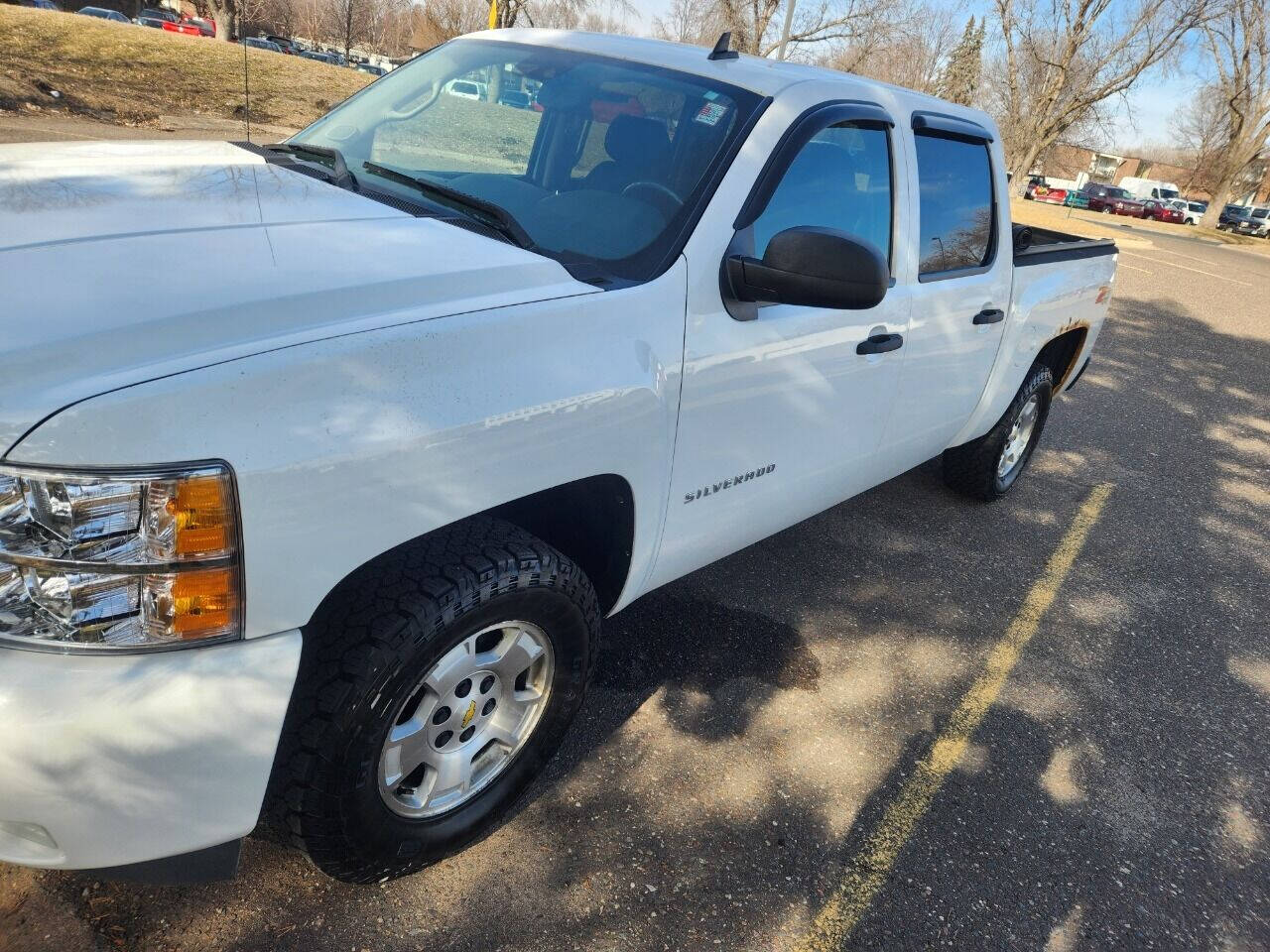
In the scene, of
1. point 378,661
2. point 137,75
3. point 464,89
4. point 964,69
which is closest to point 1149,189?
point 964,69

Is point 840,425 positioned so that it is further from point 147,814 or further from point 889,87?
point 147,814

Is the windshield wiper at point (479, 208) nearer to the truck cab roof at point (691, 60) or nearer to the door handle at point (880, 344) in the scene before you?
the truck cab roof at point (691, 60)

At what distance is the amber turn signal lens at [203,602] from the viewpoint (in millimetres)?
1567

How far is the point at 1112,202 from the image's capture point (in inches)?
2013

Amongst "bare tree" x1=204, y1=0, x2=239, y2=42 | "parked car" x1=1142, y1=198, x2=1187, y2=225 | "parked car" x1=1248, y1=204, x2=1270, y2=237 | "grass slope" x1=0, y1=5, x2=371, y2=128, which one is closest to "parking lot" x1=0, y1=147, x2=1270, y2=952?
"grass slope" x1=0, y1=5, x2=371, y2=128

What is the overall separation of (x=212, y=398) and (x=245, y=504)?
0.61 ft

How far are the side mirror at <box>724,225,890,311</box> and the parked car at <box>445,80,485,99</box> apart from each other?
1.36 meters

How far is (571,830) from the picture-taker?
2.48 meters

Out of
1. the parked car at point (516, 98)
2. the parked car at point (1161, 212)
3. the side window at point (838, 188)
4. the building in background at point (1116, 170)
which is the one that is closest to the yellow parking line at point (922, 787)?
the side window at point (838, 188)

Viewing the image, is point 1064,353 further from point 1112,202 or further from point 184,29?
point 1112,202

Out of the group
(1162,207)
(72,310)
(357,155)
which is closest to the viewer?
(72,310)

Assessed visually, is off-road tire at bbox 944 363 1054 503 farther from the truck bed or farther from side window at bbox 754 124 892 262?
side window at bbox 754 124 892 262

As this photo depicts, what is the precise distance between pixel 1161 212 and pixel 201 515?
58.7 m

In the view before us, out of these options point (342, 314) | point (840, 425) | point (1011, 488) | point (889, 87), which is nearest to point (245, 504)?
point (342, 314)
